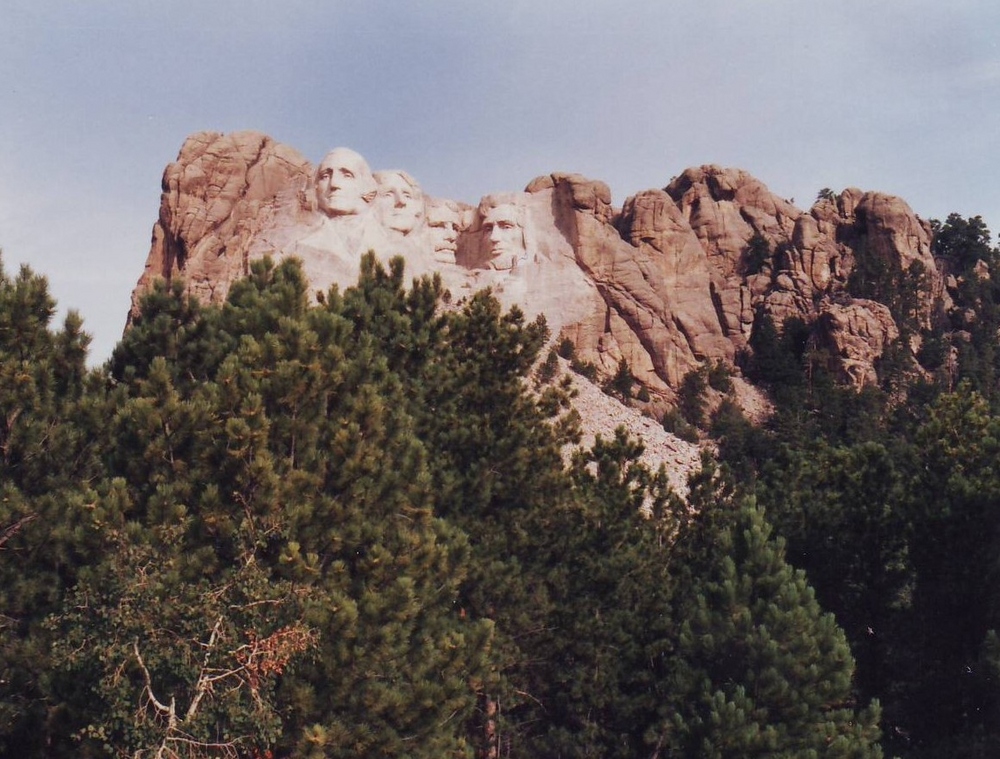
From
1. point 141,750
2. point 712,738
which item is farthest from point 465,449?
point 141,750

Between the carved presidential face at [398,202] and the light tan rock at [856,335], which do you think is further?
the light tan rock at [856,335]

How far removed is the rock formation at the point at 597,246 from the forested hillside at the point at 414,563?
58.7 feet

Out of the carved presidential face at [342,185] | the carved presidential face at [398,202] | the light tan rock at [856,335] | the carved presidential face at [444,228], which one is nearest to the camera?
the carved presidential face at [342,185]

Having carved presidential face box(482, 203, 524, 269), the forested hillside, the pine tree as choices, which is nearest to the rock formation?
carved presidential face box(482, 203, 524, 269)

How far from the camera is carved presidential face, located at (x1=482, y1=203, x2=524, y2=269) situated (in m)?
39.8

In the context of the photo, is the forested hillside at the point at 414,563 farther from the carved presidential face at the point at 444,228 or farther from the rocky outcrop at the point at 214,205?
the rocky outcrop at the point at 214,205

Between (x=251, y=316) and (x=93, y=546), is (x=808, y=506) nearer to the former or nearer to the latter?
(x=251, y=316)

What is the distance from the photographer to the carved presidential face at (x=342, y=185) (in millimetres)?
36344

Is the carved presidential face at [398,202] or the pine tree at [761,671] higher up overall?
the carved presidential face at [398,202]

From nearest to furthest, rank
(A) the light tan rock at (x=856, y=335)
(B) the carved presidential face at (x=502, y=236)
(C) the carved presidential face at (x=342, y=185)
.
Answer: (C) the carved presidential face at (x=342, y=185), (B) the carved presidential face at (x=502, y=236), (A) the light tan rock at (x=856, y=335)

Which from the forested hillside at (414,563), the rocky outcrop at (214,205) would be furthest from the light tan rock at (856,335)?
the forested hillside at (414,563)

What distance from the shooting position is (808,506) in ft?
52.3

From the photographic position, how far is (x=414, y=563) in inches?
359

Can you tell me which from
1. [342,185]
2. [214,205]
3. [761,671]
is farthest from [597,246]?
[761,671]
